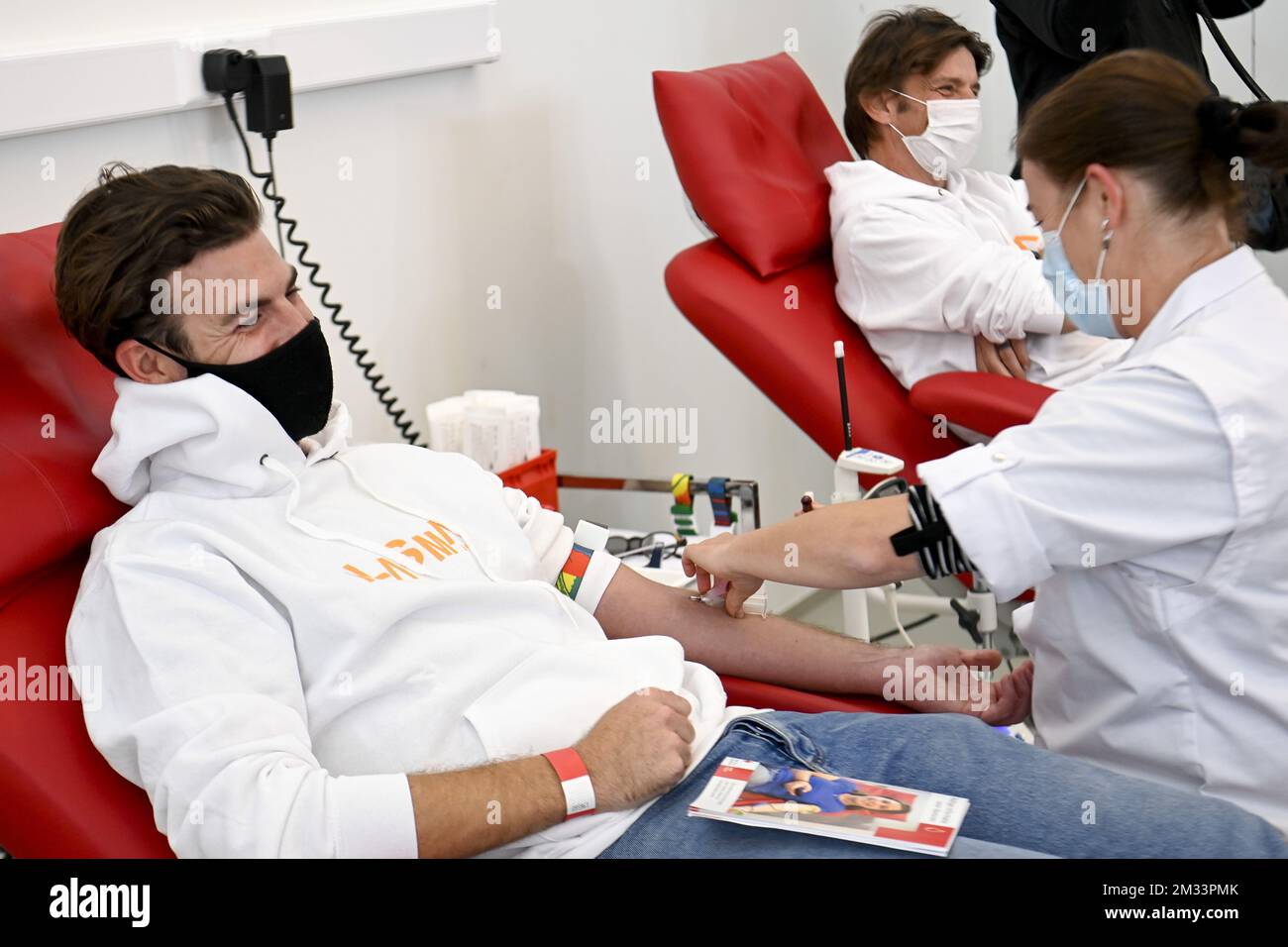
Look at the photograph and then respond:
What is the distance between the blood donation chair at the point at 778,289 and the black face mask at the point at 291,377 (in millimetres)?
999

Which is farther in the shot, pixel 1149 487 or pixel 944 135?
pixel 944 135

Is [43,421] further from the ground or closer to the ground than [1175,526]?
further from the ground

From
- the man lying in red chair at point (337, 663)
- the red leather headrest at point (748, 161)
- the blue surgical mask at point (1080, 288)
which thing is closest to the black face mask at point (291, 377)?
the man lying in red chair at point (337, 663)

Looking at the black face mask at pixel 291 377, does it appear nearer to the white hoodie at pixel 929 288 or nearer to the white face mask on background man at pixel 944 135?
the white hoodie at pixel 929 288

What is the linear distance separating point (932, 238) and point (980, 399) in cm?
41

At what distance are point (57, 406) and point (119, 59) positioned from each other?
1.95ft

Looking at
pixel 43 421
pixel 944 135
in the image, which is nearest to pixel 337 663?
pixel 43 421

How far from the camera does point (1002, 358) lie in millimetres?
2535

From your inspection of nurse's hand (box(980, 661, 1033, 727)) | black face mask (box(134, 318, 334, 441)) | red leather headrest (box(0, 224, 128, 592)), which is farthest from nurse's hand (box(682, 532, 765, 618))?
red leather headrest (box(0, 224, 128, 592))

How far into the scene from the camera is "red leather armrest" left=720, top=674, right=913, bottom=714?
5.29 feet

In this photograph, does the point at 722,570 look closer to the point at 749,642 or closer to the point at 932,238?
the point at 749,642

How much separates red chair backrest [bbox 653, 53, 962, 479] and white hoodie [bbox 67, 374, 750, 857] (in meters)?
0.87

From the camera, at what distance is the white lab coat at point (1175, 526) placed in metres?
1.23
